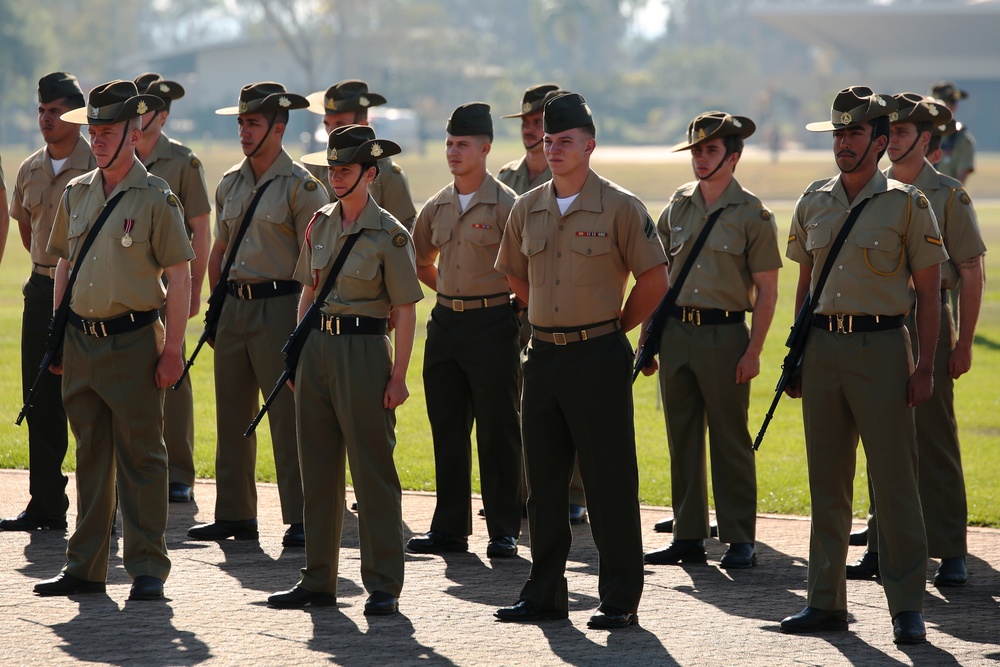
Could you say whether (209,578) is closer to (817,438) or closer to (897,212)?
(817,438)

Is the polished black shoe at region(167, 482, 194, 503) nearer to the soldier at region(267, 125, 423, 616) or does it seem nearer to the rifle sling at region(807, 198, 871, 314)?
the soldier at region(267, 125, 423, 616)

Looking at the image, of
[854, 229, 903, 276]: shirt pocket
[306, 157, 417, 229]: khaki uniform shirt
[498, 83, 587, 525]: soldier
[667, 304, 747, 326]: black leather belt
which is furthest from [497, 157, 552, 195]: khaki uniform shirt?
[854, 229, 903, 276]: shirt pocket

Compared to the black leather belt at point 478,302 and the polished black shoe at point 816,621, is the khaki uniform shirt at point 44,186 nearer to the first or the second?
the black leather belt at point 478,302

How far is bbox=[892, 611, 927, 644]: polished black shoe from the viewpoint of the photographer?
19.1ft

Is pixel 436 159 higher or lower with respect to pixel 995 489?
higher

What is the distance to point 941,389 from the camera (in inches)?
282

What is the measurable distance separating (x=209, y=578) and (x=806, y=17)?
80.1 meters

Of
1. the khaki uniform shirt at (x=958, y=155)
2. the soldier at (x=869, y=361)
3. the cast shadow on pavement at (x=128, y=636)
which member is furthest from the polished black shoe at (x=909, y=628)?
the khaki uniform shirt at (x=958, y=155)

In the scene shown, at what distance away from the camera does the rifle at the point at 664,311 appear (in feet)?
24.4

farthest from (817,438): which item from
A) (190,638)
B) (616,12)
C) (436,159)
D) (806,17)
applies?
(616,12)

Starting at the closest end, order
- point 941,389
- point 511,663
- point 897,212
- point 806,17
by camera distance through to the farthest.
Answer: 1. point 511,663
2. point 897,212
3. point 941,389
4. point 806,17

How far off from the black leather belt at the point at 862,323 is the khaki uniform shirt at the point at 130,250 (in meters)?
2.90

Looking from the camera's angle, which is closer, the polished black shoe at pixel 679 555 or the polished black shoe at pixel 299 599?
the polished black shoe at pixel 299 599

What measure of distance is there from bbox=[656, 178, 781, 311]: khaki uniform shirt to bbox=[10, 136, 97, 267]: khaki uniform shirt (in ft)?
11.1
